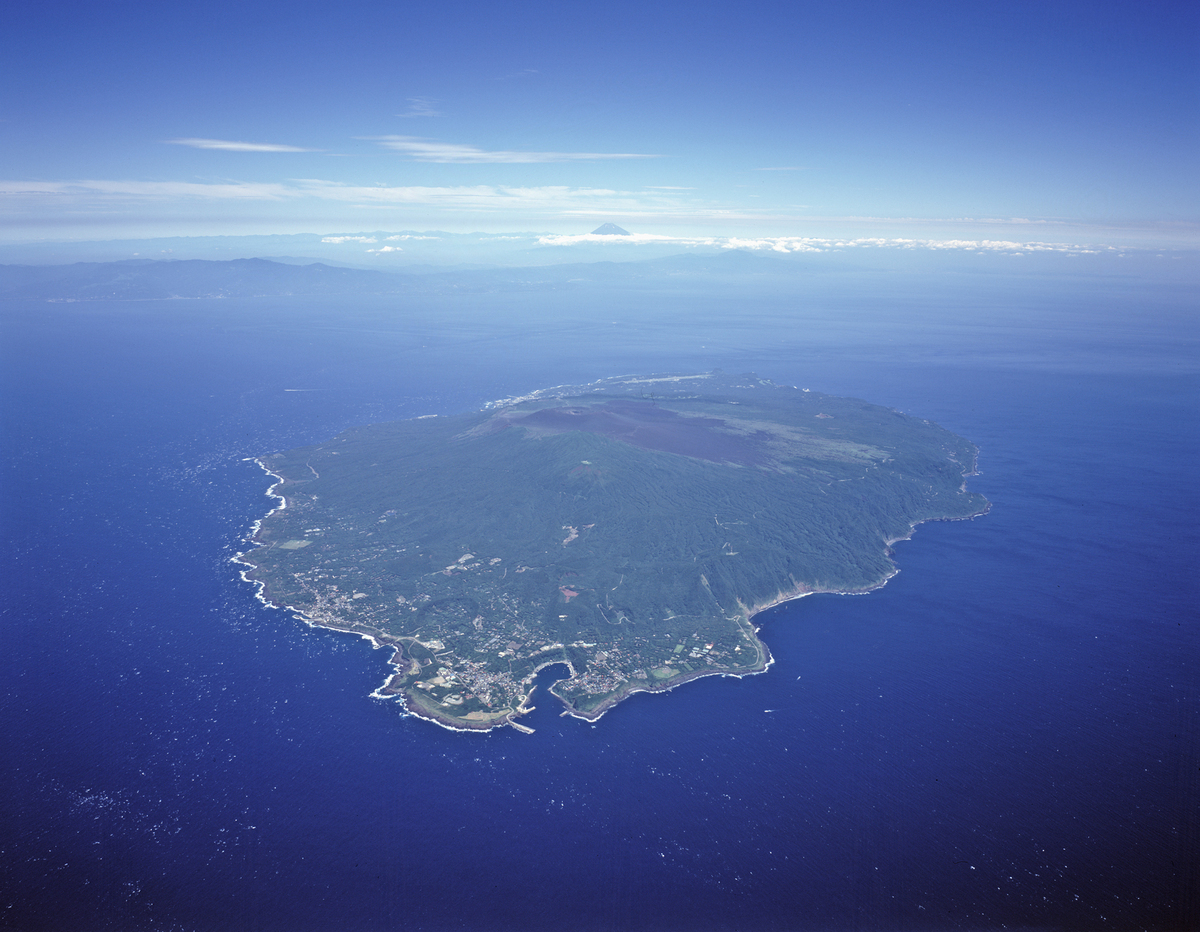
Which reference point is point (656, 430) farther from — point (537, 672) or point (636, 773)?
point (636, 773)

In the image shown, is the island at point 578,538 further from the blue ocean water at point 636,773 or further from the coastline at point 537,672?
the blue ocean water at point 636,773

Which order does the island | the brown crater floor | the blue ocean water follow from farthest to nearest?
the brown crater floor → the island → the blue ocean water

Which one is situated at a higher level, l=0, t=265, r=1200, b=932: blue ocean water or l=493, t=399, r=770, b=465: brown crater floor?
l=493, t=399, r=770, b=465: brown crater floor

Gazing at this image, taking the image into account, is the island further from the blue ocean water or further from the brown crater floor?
the blue ocean water

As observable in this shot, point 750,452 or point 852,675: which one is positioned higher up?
point 750,452

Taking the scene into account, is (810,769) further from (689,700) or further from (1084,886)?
(1084,886)

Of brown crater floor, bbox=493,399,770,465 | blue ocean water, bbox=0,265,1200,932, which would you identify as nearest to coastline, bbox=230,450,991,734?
blue ocean water, bbox=0,265,1200,932

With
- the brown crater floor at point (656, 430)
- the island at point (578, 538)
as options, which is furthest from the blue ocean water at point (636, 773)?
the brown crater floor at point (656, 430)

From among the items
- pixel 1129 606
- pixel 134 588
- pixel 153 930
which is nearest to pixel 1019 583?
pixel 1129 606

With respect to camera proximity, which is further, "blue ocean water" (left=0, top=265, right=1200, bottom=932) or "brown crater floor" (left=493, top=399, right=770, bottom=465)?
"brown crater floor" (left=493, top=399, right=770, bottom=465)
